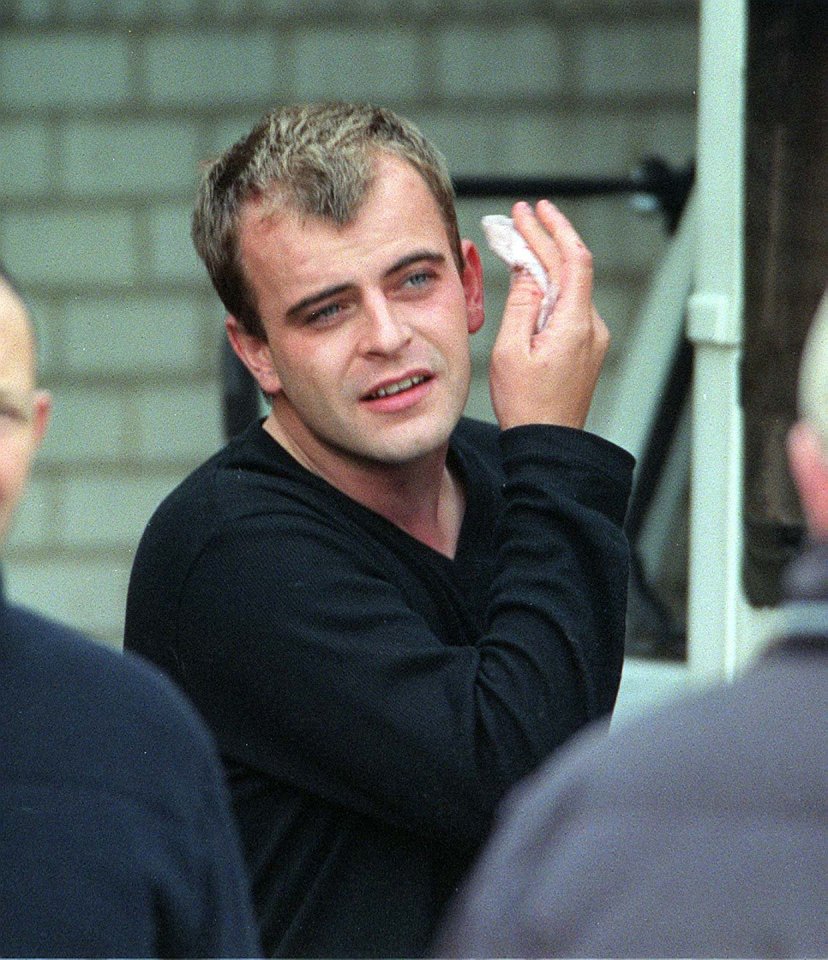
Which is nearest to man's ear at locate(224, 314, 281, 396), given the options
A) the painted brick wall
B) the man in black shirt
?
the man in black shirt

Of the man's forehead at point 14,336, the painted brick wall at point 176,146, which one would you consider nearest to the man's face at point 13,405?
the man's forehead at point 14,336

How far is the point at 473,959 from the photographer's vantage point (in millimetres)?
1362

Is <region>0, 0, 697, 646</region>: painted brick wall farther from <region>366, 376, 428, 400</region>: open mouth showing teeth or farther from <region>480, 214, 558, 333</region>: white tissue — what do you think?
<region>366, 376, 428, 400</region>: open mouth showing teeth

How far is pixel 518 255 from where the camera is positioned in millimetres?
2477

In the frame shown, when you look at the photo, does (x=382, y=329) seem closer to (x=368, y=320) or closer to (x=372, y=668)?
(x=368, y=320)

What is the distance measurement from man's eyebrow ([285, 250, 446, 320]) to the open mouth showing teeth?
4.6 inches

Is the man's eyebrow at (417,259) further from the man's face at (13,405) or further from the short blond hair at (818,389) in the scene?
the short blond hair at (818,389)

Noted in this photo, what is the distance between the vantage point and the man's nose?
238 cm

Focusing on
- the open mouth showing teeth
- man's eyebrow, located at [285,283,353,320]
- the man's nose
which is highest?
man's eyebrow, located at [285,283,353,320]

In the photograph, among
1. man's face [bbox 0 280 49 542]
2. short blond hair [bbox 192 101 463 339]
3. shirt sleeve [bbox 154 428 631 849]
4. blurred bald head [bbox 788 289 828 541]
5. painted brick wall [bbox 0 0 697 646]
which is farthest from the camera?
painted brick wall [bbox 0 0 697 646]

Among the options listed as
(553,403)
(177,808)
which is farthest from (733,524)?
(177,808)

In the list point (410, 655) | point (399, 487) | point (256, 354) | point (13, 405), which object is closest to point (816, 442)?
point (13, 405)

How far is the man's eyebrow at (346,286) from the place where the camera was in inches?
93.7

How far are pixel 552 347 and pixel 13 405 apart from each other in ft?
2.73
